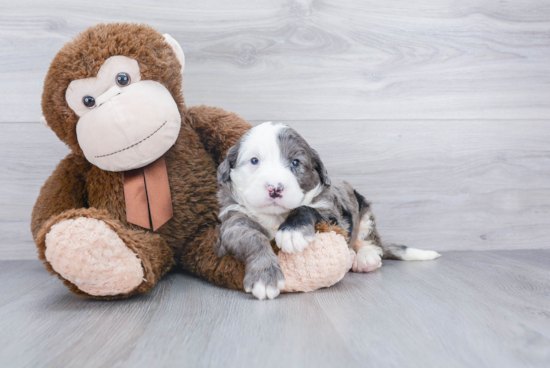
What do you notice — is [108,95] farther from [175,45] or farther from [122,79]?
[175,45]

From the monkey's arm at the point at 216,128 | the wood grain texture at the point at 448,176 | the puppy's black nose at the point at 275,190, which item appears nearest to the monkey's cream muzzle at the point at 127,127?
the monkey's arm at the point at 216,128

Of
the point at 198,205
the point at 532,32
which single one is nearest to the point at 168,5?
the point at 198,205

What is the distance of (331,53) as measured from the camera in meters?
2.12

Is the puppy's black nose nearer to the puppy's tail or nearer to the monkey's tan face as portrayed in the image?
the monkey's tan face

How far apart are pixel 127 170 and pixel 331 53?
116cm

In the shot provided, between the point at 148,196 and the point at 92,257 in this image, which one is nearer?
the point at 92,257

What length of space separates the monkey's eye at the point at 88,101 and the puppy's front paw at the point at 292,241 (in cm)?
78

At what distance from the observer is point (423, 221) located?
7.26 ft

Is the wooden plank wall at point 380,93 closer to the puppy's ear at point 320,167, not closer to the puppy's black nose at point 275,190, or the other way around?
the puppy's ear at point 320,167

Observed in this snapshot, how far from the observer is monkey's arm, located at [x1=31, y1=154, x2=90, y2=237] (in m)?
1.60

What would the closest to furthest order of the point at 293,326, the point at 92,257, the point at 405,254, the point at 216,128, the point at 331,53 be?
the point at 293,326, the point at 92,257, the point at 216,128, the point at 405,254, the point at 331,53

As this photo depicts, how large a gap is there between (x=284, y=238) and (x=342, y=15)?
1.30 meters

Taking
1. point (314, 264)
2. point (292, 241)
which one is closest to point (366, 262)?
point (314, 264)

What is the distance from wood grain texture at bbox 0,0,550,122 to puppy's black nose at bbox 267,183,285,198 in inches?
33.4
